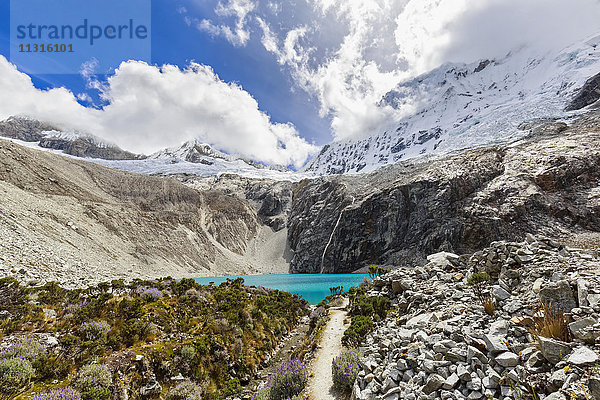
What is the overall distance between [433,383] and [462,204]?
94.7 m

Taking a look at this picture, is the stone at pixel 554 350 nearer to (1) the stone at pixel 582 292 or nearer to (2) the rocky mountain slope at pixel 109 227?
(1) the stone at pixel 582 292

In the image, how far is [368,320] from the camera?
51.4ft

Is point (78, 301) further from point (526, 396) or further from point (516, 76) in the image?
point (516, 76)

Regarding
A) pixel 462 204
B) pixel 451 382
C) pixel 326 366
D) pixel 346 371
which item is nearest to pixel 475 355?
pixel 451 382

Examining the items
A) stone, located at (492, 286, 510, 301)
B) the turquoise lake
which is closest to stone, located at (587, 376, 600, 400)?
stone, located at (492, 286, 510, 301)

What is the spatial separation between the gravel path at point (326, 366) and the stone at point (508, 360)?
6.21m

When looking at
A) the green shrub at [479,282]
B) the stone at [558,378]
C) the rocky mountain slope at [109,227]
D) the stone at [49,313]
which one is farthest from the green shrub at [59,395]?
the rocky mountain slope at [109,227]

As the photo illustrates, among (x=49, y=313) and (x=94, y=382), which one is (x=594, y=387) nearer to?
(x=94, y=382)

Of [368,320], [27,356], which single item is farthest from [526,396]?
[27,356]

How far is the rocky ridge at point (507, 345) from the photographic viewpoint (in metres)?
4.79

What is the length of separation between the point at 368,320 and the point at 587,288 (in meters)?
11.0

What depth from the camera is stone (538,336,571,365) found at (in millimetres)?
4899

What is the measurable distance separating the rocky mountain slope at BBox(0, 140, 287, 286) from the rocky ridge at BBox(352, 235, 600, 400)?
3118cm

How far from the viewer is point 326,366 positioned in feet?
41.7
